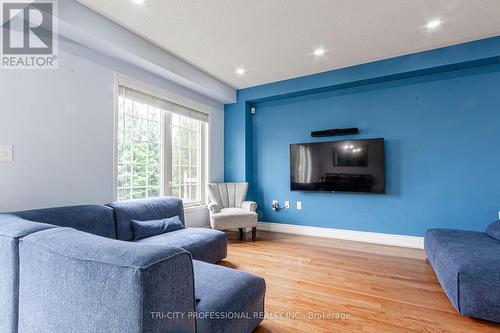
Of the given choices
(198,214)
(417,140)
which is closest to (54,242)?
(198,214)

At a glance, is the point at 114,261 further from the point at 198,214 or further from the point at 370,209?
the point at 370,209

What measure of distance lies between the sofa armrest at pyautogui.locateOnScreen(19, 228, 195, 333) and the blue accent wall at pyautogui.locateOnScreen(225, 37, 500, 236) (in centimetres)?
349

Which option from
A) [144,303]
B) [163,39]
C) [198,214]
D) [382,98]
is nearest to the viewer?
[144,303]

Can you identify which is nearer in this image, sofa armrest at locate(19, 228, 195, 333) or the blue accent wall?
sofa armrest at locate(19, 228, 195, 333)

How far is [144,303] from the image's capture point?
75 cm

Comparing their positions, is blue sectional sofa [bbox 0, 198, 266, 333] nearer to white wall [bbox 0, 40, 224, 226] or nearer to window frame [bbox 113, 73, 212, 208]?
white wall [bbox 0, 40, 224, 226]

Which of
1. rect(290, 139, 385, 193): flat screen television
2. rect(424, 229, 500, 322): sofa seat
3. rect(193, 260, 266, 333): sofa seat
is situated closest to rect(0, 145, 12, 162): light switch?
rect(193, 260, 266, 333): sofa seat

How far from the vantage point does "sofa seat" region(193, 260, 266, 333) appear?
1174 millimetres

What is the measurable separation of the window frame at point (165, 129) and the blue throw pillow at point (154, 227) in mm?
602

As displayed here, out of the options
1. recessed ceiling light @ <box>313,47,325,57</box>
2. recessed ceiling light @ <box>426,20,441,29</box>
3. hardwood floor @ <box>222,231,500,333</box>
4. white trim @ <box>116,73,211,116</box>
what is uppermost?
recessed ceiling light @ <box>313,47,325,57</box>

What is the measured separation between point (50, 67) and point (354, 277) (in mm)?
3674

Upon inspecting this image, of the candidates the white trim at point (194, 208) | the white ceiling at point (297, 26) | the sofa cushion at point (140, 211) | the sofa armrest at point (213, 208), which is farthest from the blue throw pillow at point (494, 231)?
the white trim at point (194, 208)

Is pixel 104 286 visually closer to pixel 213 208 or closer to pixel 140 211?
pixel 140 211

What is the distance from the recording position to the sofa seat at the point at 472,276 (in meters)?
1.67
